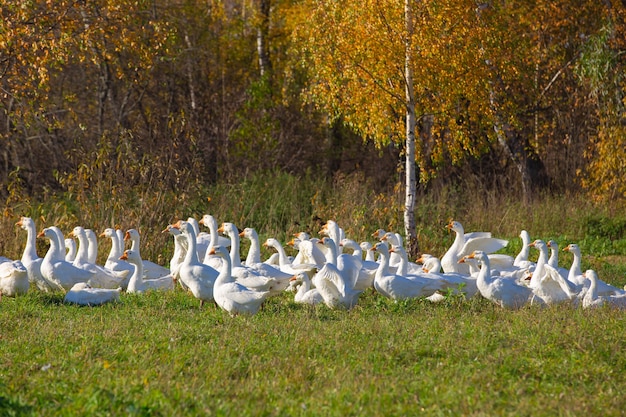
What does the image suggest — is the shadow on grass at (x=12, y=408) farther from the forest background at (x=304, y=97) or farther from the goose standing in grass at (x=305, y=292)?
the forest background at (x=304, y=97)

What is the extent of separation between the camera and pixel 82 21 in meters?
17.1

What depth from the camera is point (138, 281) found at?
13.0 meters

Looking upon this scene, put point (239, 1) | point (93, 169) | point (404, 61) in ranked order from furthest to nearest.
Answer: point (239, 1), point (93, 169), point (404, 61)

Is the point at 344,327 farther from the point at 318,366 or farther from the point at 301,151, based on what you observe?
the point at 301,151

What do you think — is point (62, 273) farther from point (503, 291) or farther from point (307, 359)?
point (503, 291)

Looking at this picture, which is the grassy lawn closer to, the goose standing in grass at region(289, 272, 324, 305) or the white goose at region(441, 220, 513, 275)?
the goose standing in grass at region(289, 272, 324, 305)

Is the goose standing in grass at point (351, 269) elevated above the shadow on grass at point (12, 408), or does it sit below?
below

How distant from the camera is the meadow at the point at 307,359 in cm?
675

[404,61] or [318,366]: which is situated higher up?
[404,61]

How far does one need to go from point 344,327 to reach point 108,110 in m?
→ 18.1

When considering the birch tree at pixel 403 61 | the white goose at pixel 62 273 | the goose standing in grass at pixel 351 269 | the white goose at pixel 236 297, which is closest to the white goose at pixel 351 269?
the goose standing in grass at pixel 351 269

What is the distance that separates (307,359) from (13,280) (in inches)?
214

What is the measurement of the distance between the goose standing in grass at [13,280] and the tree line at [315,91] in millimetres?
3488

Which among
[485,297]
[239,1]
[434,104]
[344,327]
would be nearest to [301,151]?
[434,104]
